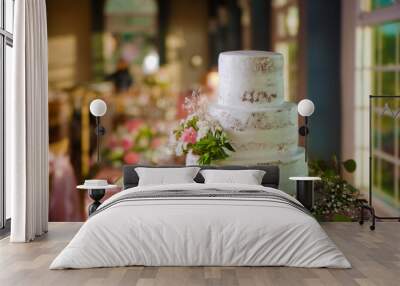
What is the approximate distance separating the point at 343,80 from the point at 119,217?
4.08 meters

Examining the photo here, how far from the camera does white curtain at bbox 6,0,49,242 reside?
625cm

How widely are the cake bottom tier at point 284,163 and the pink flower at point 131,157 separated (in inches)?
63.1

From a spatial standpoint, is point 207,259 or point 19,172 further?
point 19,172

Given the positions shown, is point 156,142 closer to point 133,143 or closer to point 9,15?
point 133,143

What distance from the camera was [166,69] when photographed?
29.6 ft

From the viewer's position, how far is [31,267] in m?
5.07

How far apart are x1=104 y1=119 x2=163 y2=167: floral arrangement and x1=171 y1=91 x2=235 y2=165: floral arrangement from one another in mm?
1512

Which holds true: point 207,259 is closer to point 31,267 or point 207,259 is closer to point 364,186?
point 31,267

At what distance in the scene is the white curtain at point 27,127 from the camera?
20.5ft

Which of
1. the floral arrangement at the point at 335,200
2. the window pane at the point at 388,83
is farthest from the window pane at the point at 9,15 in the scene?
the window pane at the point at 388,83

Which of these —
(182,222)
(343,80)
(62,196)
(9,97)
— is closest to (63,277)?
(182,222)

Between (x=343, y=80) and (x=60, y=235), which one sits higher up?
(x=343, y=80)

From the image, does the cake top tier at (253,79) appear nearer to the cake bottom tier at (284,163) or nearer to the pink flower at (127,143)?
the cake bottom tier at (284,163)

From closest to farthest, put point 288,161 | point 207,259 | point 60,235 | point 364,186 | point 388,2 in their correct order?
point 207,259 < point 60,235 < point 288,161 < point 388,2 < point 364,186
